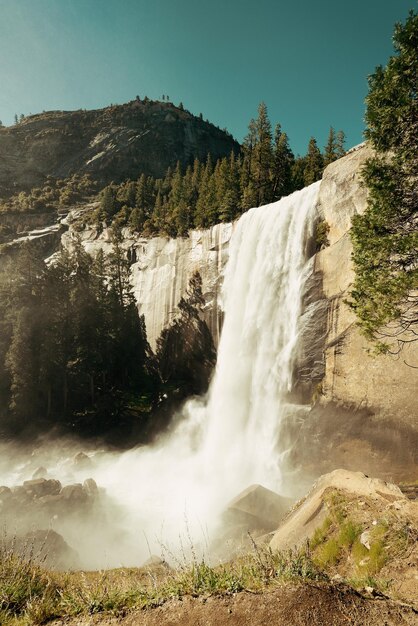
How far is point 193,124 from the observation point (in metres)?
130

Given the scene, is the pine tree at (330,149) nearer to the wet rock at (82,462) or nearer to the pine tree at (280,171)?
the pine tree at (280,171)

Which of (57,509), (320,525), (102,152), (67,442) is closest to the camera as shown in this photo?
(320,525)

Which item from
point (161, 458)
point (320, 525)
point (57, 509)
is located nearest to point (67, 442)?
point (161, 458)

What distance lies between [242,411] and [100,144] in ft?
380

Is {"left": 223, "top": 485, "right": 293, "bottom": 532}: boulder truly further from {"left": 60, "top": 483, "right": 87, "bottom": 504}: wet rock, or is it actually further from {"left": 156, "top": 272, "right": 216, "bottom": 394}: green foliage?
{"left": 156, "top": 272, "right": 216, "bottom": 394}: green foliage

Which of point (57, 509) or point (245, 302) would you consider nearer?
point (57, 509)

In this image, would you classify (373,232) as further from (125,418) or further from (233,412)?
→ (125,418)

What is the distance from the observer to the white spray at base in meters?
18.4

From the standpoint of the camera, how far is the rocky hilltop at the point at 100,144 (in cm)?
10169

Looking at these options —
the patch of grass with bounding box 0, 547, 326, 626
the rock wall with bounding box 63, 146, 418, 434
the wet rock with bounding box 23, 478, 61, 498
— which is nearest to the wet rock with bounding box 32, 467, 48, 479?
the wet rock with bounding box 23, 478, 61, 498

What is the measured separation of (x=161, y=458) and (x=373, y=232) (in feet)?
73.8

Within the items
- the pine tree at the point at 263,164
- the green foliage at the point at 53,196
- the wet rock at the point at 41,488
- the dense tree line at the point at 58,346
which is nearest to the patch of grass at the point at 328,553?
the wet rock at the point at 41,488

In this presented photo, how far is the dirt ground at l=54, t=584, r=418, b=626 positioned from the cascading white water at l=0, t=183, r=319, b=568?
10933 millimetres

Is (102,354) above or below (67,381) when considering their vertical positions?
above
